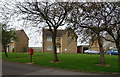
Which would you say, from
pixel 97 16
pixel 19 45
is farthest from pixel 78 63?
pixel 19 45

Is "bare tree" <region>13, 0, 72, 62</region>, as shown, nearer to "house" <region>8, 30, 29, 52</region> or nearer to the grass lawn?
the grass lawn

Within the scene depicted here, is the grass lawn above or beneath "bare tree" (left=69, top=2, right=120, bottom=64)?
beneath

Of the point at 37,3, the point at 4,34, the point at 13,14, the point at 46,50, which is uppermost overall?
the point at 37,3

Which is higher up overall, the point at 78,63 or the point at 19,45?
the point at 19,45

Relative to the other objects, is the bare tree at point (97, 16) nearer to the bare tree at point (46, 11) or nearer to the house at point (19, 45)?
the bare tree at point (46, 11)

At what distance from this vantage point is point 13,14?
16328mm

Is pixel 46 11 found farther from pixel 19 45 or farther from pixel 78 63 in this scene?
pixel 19 45

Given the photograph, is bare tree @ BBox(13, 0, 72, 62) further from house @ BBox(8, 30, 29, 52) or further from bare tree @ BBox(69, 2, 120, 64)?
house @ BBox(8, 30, 29, 52)

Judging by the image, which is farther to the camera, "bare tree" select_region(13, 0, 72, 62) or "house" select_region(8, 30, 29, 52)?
"house" select_region(8, 30, 29, 52)

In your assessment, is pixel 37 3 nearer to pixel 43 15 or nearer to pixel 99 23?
pixel 43 15

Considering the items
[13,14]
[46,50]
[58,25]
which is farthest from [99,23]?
[46,50]

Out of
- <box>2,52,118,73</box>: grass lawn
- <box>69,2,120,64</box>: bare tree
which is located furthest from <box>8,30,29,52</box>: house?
<box>69,2,120,64</box>: bare tree

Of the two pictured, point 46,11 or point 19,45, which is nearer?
point 46,11

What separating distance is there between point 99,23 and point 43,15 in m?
6.58
